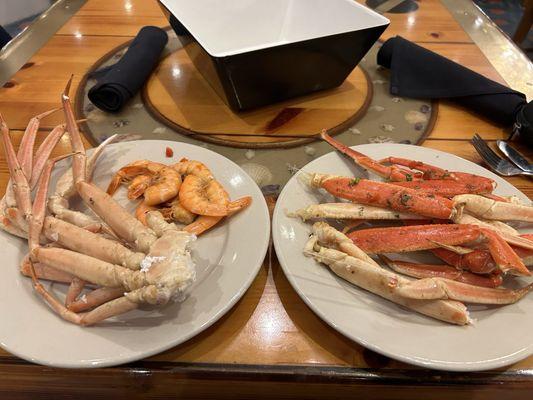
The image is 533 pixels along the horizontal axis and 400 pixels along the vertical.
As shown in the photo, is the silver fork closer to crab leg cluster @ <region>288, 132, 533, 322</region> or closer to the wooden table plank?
crab leg cluster @ <region>288, 132, 533, 322</region>

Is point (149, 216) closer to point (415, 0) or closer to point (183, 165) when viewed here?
point (183, 165)

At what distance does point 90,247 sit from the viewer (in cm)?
62

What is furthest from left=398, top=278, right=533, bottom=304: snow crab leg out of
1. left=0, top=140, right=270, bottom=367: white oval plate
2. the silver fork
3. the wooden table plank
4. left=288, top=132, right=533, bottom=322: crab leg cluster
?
the wooden table plank

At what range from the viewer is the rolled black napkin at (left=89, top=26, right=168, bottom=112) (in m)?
1.03

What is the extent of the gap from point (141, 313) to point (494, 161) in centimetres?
84

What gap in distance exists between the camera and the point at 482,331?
567 millimetres

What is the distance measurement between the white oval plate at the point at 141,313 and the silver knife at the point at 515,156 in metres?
0.62

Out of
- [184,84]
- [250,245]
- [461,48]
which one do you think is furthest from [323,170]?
[461,48]

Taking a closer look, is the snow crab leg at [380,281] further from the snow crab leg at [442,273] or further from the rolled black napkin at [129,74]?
the rolled black napkin at [129,74]

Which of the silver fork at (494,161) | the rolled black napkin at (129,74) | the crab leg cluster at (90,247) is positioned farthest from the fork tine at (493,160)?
the rolled black napkin at (129,74)

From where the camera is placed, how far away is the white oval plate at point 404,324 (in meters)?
0.53

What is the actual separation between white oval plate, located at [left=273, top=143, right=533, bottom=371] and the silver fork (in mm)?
335

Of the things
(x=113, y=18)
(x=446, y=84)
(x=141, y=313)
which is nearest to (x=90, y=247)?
(x=141, y=313)

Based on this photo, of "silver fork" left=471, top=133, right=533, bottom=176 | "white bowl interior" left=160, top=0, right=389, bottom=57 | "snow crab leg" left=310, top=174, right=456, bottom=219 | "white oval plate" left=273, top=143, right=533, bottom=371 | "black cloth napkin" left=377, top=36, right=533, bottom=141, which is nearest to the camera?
"white oval plate" left=273, top=143, right=533, bottom=371
